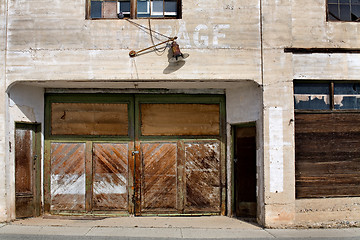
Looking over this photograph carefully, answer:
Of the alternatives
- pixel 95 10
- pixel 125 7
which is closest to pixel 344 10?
pixel 125 7

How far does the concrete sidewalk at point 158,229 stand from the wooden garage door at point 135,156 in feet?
1.56

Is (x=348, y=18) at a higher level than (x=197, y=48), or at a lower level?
higher

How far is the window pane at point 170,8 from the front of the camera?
8180 millimetres

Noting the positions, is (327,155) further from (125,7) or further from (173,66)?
(125,7)

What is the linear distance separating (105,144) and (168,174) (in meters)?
1.61

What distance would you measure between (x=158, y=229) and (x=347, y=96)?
4.82 meters

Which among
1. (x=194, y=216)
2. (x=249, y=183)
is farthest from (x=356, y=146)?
(x=194, y=216)

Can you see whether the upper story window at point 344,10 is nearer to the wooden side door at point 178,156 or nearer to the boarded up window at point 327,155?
the boarded up window at point 327,155

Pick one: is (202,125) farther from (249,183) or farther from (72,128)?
(72,128)

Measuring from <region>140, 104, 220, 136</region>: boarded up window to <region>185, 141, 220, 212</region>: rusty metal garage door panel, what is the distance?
326 millimetres

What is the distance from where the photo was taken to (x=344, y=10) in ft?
27.0

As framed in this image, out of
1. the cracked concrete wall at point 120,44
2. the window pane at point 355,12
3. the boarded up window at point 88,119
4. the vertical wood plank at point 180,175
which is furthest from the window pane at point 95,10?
the window pane at point 355,12

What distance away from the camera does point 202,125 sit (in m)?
8.96

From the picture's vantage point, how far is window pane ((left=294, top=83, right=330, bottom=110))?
318 inches
